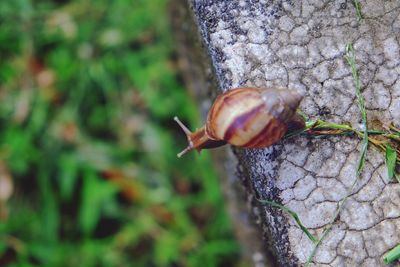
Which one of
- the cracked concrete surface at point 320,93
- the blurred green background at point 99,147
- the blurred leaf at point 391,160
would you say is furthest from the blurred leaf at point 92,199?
the blurred leaf at point 391,160

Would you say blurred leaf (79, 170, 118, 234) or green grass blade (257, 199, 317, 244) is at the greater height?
blurred leaf (79, 170, 118, 234)

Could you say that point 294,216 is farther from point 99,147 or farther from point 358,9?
point 99,147

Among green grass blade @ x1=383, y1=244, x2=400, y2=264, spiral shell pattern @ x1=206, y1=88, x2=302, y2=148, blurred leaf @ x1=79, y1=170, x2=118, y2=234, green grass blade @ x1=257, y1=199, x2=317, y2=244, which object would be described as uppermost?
blurred leaf @ x1=79, y1=170, x2=118, y2=234

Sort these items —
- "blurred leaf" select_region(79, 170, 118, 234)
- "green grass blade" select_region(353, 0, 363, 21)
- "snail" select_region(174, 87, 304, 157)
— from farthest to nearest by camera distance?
1. "blurred leaf" select_region(79, 170, 118, 234)
2. "green grass blade" select_region(353, 0, 363, 21)
3. "snail" select_region(174, 87, 304, 157)

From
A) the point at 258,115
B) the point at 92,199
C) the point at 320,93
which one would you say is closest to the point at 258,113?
the point at 258,115

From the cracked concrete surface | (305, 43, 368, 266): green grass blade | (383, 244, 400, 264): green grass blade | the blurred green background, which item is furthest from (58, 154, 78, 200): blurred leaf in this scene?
(383, 244, 400, 264): green grass blade

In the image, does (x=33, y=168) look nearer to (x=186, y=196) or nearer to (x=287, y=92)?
(x=186, y=196)

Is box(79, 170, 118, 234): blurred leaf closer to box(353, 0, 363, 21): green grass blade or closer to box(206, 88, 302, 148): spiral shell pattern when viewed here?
box(206, 88, 302, 148): spiral shell pattern
